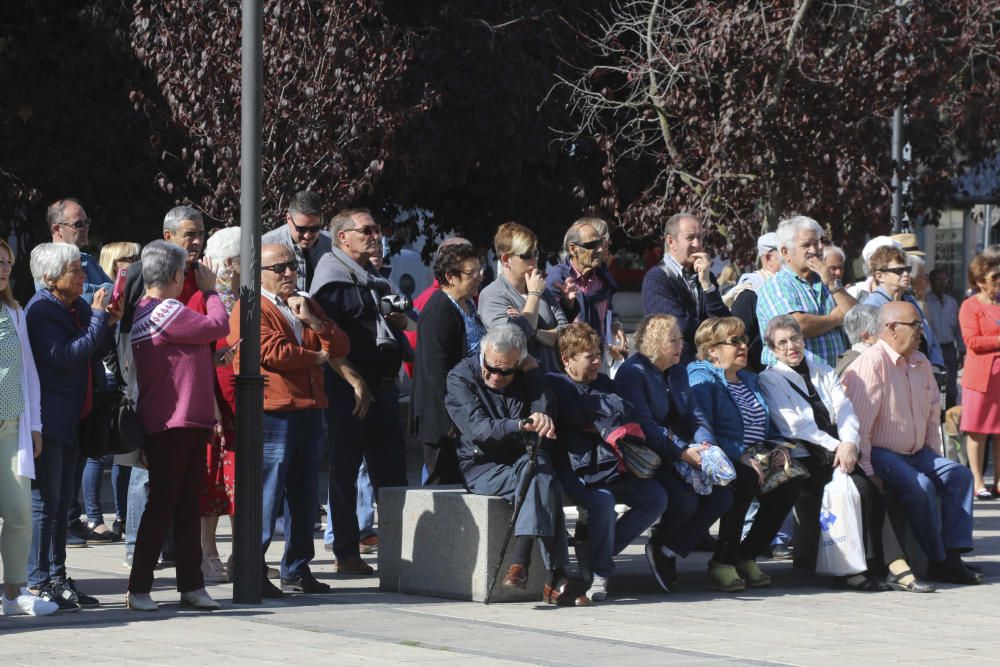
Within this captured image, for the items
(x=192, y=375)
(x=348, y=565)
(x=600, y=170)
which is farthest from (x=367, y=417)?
(x=600, y=170)

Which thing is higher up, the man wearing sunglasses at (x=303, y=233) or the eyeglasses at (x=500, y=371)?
the man wearing sunglasses at (x=303, y=233)

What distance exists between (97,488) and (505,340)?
12.4 ft

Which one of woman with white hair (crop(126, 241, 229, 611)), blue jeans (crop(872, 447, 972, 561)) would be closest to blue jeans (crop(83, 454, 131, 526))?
woman with white hair (crop(126, 241, 229, 611))

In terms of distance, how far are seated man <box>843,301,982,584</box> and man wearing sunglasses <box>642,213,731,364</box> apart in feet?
3.36

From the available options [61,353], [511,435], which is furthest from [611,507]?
[61,353]

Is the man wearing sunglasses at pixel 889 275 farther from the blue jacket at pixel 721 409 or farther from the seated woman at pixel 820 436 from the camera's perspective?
the blue jacket at pixel 721 409

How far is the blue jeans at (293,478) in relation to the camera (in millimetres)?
9516

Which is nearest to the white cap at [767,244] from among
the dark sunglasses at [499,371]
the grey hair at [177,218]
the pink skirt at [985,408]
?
the dark sunglasses at [499,371]

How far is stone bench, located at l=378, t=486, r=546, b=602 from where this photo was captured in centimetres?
944

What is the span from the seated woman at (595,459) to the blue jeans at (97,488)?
325cm

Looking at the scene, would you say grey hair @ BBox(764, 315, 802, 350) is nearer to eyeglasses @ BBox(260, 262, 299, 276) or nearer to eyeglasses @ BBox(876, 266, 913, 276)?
eyeglasses @ BBox(876, 266, 913, 276)

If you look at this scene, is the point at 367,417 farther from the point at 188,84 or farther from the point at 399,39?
the point at 399,39

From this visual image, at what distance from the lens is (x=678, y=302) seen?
11.2 meters

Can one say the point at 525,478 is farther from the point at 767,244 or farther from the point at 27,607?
the point at 767,244
